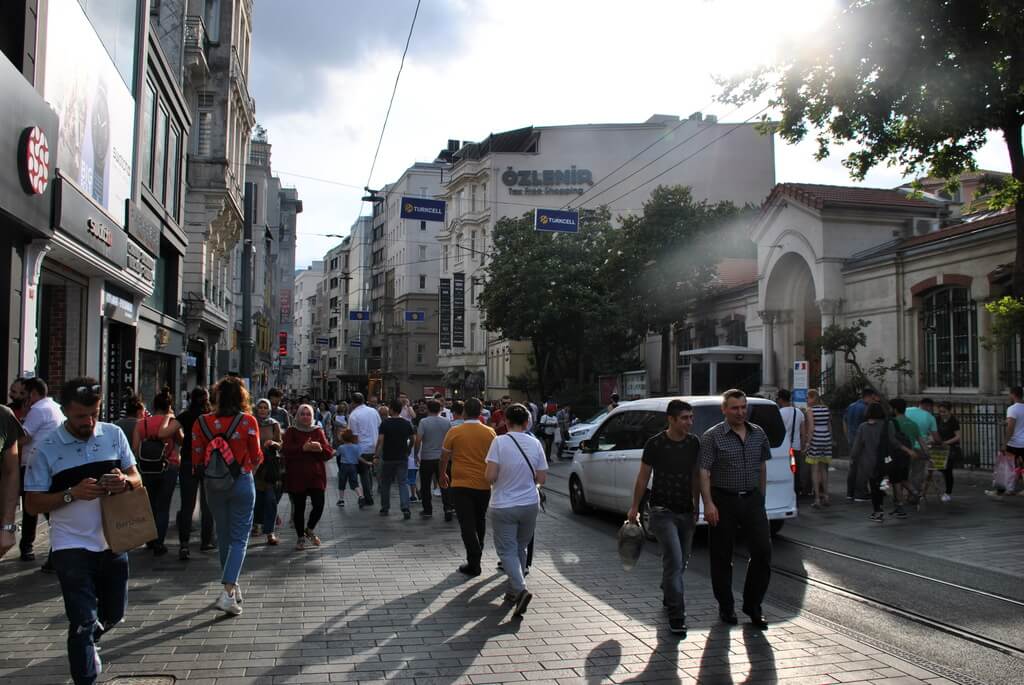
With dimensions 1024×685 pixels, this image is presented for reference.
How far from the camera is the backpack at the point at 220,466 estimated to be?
6.80 metres

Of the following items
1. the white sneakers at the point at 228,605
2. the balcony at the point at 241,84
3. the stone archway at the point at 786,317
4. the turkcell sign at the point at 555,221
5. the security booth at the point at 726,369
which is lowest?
the white sneakers at the point at 228,605

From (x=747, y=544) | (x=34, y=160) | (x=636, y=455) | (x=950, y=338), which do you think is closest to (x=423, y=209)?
(x=34, y=160)

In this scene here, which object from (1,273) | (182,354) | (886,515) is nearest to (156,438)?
(1,273)

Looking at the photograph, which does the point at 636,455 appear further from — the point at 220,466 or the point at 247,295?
the point at 247,295

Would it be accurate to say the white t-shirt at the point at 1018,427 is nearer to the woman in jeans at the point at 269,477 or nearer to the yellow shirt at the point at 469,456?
the yellow shirt at the point at 469,456

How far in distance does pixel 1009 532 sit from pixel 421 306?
215 feet

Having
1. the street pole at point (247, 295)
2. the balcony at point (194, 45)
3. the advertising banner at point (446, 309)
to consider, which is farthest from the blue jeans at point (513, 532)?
A: the advertising banner at point (446, 309)

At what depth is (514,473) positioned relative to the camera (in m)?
7.26

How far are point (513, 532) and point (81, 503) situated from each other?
11.4ft

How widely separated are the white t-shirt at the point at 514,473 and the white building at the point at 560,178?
43.3 m

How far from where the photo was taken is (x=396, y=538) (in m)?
10.7

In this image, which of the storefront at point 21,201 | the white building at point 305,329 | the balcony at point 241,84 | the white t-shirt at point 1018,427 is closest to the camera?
the storefront at point 21,201

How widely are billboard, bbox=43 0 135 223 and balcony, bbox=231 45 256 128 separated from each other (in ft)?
55.7

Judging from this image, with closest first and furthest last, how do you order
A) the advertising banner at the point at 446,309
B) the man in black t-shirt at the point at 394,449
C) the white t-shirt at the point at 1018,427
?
the man in black t-shirt at the point at 394,449, the white t-shirt at the point at 1018,427, the advertising banner at the point at 446,309
